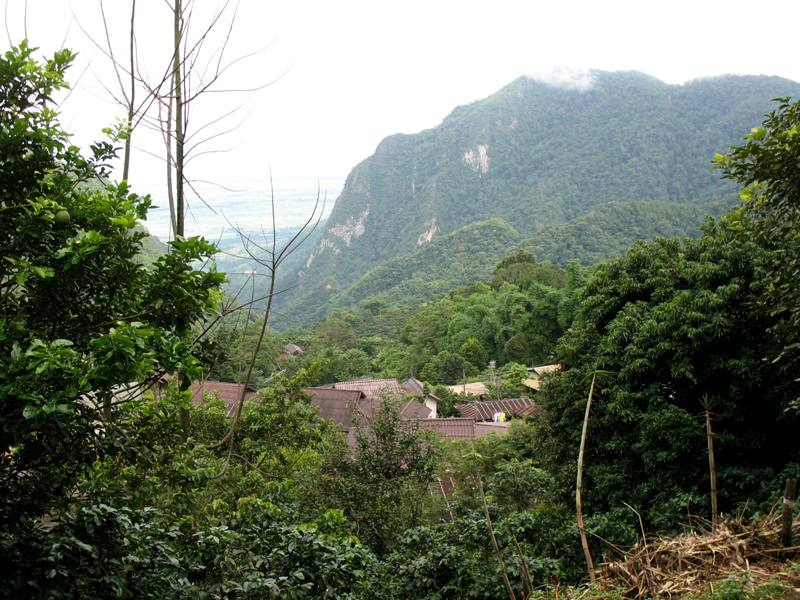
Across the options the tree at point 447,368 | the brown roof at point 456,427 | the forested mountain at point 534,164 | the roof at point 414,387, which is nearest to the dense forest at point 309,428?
the brown roof at point 456,427

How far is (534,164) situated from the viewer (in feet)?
379

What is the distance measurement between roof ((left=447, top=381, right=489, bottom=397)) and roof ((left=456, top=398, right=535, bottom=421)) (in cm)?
329

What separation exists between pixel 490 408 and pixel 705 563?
2384cm

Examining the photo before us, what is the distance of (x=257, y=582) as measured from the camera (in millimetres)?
2979

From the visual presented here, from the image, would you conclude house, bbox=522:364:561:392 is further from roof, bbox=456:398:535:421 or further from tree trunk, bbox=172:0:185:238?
tree trunk, bbox=172:0:185:238

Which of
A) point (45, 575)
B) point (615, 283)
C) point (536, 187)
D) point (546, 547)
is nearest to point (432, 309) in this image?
point (615, 283)

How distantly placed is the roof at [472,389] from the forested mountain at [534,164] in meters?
49.6

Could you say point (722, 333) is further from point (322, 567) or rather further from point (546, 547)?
point (322, 567)

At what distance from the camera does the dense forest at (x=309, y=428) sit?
92.4 inches

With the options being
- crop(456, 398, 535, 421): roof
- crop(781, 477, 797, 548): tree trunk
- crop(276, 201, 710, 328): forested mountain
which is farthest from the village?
crop(276, 201, 710, 328): forested mountain

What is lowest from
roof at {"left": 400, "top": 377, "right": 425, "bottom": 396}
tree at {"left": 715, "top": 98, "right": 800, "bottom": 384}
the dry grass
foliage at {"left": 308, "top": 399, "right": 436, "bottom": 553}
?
roof at {"left": 400, "top": 377, "right": 425, "bottom": 396}

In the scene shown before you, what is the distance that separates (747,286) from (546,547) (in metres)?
4.13

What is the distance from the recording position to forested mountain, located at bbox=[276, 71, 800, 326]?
97.1 m

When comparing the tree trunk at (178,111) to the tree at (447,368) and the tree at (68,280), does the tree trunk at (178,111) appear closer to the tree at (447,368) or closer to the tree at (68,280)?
the tree at (68,280)
